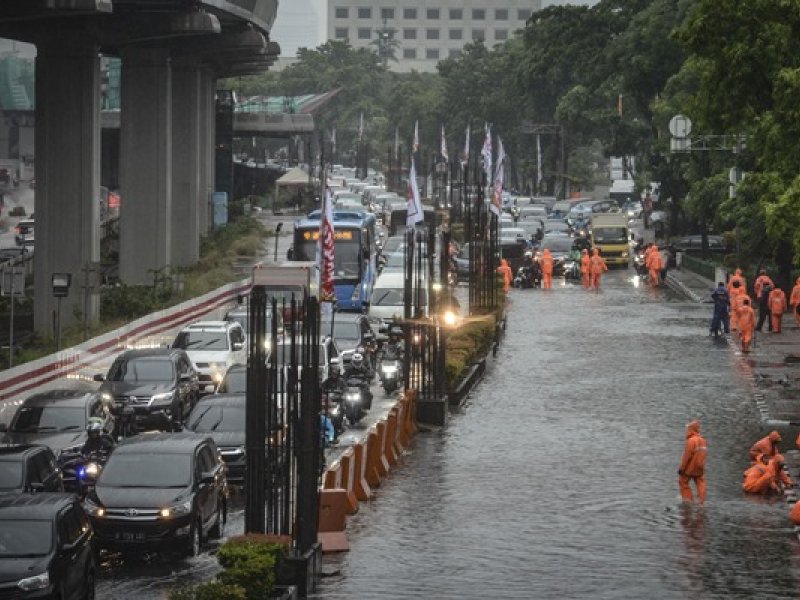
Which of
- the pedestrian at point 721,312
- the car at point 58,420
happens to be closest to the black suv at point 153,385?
the car at point 58,420

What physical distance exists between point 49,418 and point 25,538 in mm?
10875

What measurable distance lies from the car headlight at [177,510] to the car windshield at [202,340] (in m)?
20.7

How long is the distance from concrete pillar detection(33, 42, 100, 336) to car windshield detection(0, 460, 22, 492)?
29714 mm

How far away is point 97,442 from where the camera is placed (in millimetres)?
31234

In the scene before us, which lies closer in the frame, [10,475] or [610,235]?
[10,475]

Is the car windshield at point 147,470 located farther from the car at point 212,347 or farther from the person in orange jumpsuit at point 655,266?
the person in orange jumpsuit at point 655,266

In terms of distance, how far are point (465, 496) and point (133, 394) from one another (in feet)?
33.5

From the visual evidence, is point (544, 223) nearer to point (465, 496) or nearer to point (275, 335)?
point (465, 496)

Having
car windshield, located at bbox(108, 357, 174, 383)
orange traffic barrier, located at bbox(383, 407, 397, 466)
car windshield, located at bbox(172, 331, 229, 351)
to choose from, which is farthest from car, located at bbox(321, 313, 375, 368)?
orange traffic barrier, located at bbox(383, 407, 397, 466)

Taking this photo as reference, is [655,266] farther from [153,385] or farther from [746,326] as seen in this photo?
[153,385]

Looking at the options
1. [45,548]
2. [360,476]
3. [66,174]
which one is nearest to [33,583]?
[45,548]

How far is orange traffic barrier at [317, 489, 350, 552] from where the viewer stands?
26.4m

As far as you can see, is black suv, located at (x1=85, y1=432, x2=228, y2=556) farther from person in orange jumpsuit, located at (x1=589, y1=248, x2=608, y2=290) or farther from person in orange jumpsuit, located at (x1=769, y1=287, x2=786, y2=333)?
person in orange jumpsuit, located at (x1=589, y1=248, x2=608, y2=290)

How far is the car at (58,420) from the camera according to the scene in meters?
31.3
